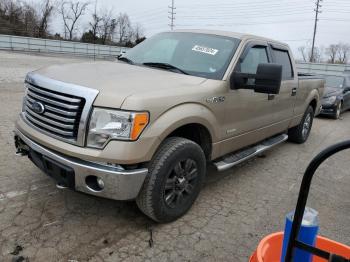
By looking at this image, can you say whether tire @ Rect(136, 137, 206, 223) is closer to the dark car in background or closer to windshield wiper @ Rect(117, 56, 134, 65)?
windshield wiper @ Rect(117, 56, 134, 65)

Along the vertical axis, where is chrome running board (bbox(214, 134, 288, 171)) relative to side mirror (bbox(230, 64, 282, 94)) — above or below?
below

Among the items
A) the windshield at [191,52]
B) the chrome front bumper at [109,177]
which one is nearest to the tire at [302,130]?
the windshield at [191,52]

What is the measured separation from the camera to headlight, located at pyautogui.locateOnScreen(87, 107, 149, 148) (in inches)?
110

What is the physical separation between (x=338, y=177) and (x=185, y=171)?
291 centimetres

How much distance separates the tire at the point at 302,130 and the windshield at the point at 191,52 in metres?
3.06

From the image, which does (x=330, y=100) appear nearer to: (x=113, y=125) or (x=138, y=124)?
(x=138, y=124)

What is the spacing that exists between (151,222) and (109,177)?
88cm

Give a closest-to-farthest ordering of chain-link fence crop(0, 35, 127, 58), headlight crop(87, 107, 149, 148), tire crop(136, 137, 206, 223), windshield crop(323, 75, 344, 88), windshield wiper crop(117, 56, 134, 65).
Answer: headlight crop(87, 107, 149, 148)
tire crop(136, 137, 206, 223)
windshield wiper crop(117, 56, 134, 65)
windshield crop(323, 75, 344, 88)
chain-link fence crop(0, 35, 127, 58)

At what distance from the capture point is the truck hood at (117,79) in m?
2.87

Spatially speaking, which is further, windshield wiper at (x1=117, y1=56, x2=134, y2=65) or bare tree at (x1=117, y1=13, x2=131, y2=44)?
bare tree at (x1=117, y1=13, x2=131, y2=44)

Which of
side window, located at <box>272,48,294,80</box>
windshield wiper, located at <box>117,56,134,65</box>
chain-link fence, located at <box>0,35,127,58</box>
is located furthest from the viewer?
chain-link fence, located at <box>0,35,127,58</box>

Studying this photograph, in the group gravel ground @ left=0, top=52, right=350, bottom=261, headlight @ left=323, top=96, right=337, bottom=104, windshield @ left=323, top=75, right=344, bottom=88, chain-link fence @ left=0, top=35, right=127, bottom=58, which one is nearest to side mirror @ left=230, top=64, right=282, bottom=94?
gravel ground @ left=0, top=52, right=350, bottom=261

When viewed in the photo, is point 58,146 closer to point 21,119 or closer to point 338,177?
point 21,119

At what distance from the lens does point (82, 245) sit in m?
2.97
